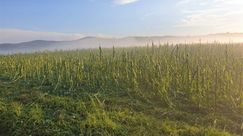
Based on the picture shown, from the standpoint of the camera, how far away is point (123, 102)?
10.9 m

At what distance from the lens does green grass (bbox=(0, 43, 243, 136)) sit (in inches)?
335

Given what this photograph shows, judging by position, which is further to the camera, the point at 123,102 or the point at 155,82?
the point at 155,82

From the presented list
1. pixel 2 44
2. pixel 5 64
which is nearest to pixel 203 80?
pixel 5 64

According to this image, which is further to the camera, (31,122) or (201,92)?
(201,92)

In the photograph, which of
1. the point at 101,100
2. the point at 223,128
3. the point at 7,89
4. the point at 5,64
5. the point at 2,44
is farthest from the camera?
the point at 2,44

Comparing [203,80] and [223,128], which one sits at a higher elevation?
[203,80]

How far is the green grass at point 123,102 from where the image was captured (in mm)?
8500

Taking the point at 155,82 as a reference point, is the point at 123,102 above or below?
below

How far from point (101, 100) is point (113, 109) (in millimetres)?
1070

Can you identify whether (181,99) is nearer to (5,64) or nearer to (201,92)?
Answer: (201,92)

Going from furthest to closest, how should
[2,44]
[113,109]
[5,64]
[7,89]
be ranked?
[2,44] → [5,64] → [7,89] → [113,109]

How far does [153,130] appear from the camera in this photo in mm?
8352

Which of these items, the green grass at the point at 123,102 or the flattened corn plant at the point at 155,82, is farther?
the flattened corn plant at the point at 155,82

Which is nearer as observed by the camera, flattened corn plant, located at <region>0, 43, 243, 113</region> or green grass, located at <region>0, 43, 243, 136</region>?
green grass, located at <region>0, 43, 243, 136</region>
